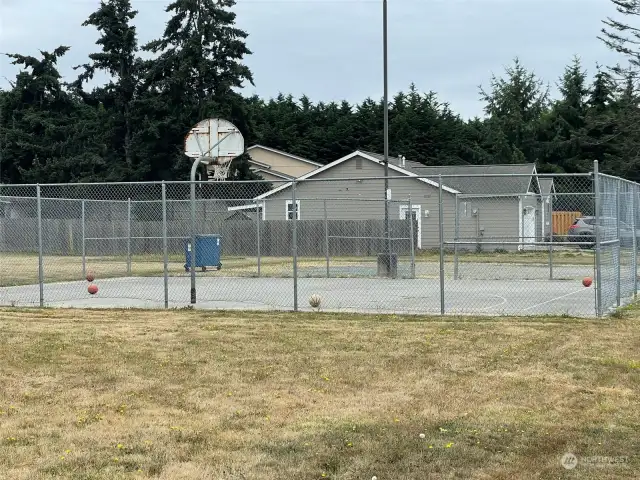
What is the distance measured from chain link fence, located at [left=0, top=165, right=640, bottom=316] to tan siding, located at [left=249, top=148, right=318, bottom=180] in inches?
732

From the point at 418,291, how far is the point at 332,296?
6.26ft

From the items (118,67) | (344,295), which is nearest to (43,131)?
(118,67)

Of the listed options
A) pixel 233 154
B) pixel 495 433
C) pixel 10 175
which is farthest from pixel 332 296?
pixel 10 175

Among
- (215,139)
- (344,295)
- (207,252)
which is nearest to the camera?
(344,295)

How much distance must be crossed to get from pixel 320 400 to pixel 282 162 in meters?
51.0

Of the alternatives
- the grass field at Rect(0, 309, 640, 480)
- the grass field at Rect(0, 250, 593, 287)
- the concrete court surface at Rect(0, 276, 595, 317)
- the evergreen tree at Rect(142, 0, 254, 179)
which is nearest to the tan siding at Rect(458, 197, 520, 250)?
the grass field at Rect(0, 250, 593, 287)

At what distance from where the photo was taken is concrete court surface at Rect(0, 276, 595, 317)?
14273 mm

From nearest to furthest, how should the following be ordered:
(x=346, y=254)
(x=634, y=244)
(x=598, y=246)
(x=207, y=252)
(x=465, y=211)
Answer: (x=598, y=246)
(x=634, y=244)
(x=207, y=252)
(x=465, y=211)
(x=346, y=254)

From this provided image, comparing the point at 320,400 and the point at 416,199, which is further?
the point at 416,199

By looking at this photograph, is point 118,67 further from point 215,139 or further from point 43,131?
point 215,139

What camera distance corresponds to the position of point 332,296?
16.3 meters

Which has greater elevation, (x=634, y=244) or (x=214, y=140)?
(x=214, y=140)

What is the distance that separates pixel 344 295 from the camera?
1645cm

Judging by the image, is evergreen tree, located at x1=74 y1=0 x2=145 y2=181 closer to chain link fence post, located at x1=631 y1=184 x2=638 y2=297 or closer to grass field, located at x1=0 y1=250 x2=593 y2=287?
grass field, located at x1=0 y1=250 x2=593 y2=287
